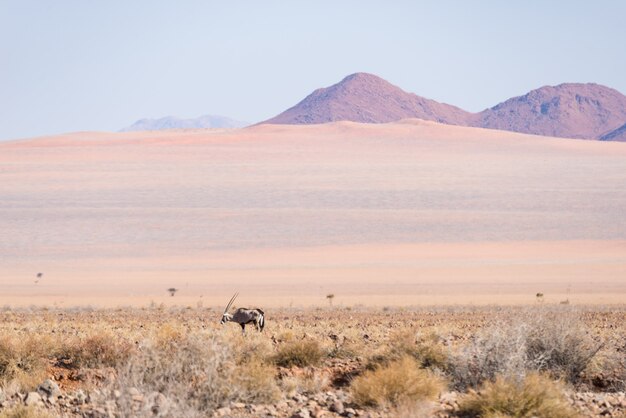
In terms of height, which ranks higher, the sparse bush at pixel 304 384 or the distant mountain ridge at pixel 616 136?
the distant mountain ridge at pixel 616 136

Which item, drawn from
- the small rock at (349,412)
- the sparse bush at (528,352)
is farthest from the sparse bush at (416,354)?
the small rock at (349,412)

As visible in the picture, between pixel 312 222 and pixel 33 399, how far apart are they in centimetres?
5242

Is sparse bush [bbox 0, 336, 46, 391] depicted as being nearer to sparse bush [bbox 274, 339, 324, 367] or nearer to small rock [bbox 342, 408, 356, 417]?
sparse bush [bbox 274, 339, 324, 367]

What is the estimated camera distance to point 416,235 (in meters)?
58.9

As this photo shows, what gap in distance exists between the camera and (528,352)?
41.5 ft

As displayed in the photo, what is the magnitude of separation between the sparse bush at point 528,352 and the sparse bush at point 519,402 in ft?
3.57

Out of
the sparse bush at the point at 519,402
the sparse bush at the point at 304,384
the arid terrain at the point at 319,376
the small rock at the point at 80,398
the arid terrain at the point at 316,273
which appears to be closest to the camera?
the sparse bush at the point at 519,402

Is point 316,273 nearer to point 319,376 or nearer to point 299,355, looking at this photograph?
point 299,355

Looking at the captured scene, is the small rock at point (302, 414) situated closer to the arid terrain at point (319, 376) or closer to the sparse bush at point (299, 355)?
the arid terrain at point (319, 376)

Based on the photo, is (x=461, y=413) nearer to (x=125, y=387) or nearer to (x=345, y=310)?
(x=125, y=387)

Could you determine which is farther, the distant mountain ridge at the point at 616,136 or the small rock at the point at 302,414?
the distant mountain ridge at the point at 616,136

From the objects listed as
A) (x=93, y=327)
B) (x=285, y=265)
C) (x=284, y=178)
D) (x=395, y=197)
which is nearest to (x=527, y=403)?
(x=93, y=327)

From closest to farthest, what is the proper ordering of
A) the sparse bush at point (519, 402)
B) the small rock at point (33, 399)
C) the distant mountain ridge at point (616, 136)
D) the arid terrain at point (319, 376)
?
the sparse bush at point (519, 402)
the arid terrain at point (319, 376)
the small rock at point (33, 399)
the distant mountain ridge at point (616, 136)

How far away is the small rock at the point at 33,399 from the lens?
9609 mm
